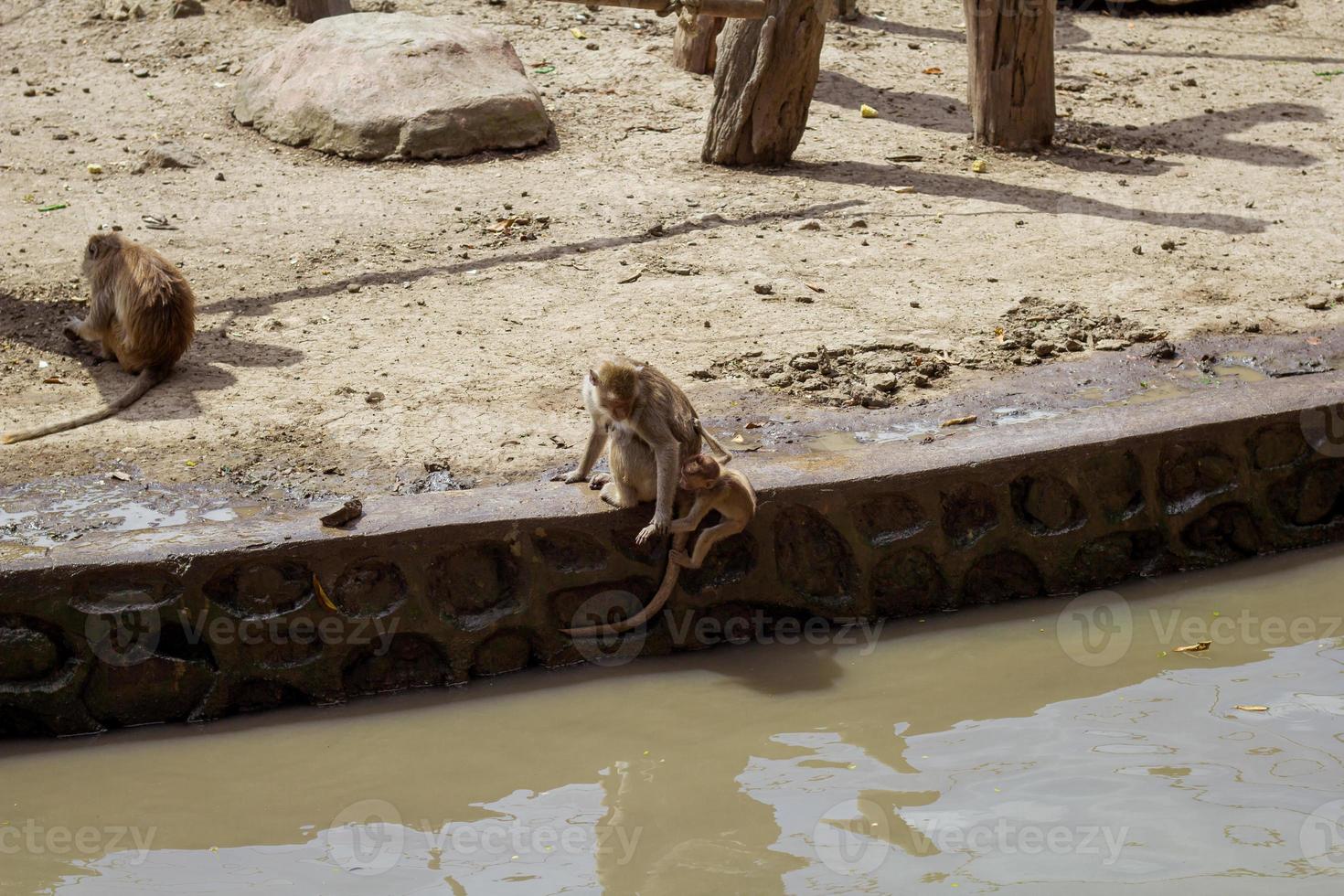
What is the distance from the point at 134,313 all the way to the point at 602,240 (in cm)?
300

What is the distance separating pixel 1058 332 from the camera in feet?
23.7

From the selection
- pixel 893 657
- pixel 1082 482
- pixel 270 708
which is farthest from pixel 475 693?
pixel 1082 482

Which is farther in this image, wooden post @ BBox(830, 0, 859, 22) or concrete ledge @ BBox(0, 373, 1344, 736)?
wooden post @ BBox(830, 0, 859, 22)

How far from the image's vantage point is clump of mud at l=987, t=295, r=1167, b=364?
7008mm

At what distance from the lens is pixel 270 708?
4.90m

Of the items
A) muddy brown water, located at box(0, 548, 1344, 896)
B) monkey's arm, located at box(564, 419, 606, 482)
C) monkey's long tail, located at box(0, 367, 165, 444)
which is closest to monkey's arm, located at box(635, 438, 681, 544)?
monkey's arm, located at box(564, 419, 606, 482)

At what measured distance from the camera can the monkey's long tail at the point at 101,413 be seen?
6066 millimetres

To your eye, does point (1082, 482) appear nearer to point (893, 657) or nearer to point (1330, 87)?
point (893, 657)

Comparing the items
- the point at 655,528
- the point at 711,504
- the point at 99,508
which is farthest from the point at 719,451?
the point at 99,508

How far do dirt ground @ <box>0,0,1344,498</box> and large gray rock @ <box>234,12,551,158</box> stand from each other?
0.70 feet

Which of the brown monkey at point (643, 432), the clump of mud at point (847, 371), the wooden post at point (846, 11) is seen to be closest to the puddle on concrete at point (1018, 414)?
the clump of mud at point (847, 371)

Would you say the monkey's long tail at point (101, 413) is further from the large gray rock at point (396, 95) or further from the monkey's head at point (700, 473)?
the large gray rock at point (396, 95)

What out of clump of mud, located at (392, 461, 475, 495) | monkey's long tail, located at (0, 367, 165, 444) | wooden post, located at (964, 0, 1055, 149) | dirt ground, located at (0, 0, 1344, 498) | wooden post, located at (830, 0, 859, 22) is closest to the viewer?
clump of mud, located at (392, 461, 475, 495)
